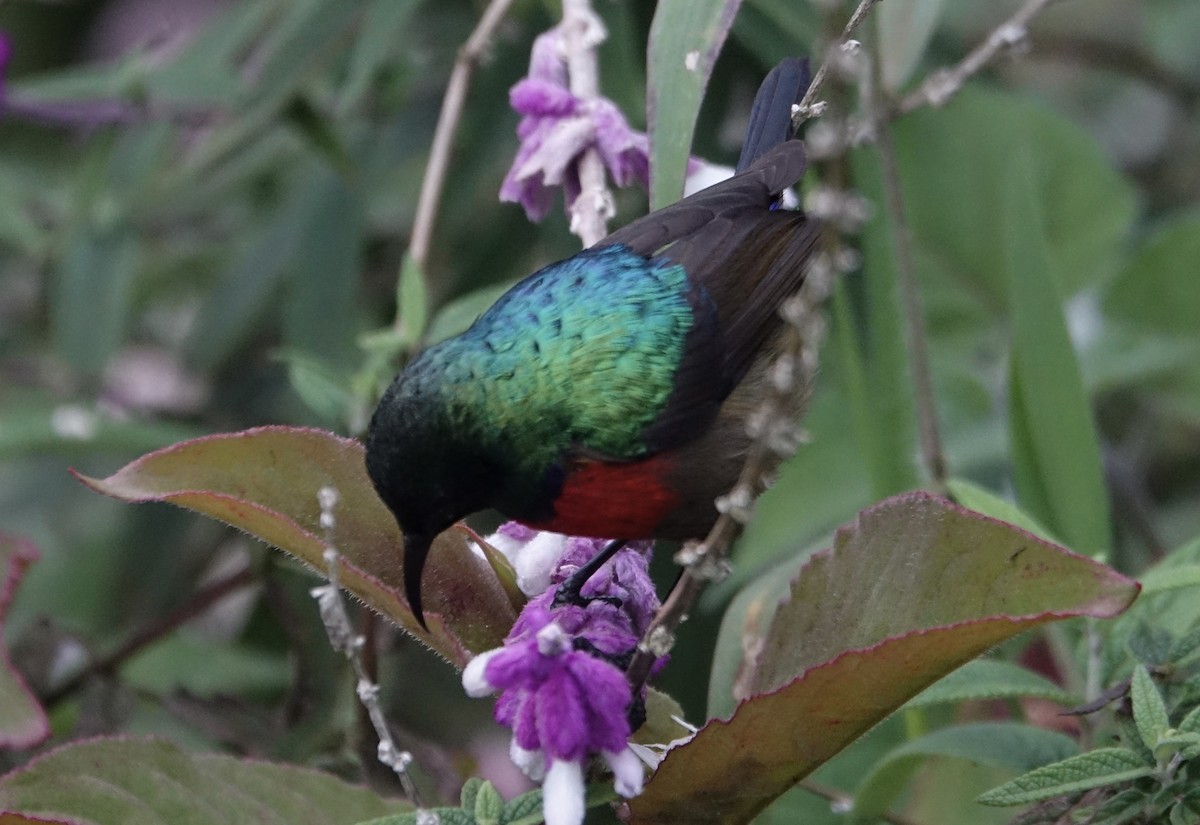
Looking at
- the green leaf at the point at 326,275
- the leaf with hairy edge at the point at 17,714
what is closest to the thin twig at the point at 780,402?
the leaf with hairy edge at the point at 17,714

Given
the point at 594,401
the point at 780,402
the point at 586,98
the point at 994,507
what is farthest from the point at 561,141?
the point at 780,402

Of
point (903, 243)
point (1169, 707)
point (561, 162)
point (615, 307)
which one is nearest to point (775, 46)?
point (903, 243)

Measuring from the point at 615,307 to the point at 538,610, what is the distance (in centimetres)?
35

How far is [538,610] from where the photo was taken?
3.04 feet

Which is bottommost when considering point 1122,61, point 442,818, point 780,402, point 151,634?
point 151,634

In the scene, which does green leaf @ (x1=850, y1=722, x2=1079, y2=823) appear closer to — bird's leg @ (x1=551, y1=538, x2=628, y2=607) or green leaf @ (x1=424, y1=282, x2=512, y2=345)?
bird's leg @ (x1=551, y1=538, x2=628, y2=607)

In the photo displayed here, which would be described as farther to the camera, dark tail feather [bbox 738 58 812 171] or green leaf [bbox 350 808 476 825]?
dark tail feather [bbox 738 58 812 171]

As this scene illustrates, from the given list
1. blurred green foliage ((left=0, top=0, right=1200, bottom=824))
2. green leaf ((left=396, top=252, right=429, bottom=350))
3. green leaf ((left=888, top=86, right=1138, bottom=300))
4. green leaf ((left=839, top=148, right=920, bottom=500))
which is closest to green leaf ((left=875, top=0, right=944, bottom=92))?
blurred green foliage ((left=0, top=0, right=1200, bottom=824))

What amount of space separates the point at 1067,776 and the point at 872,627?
6.2 inches

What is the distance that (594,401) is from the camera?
1.14 m

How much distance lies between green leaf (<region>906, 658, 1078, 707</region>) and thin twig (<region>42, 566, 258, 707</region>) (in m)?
0.99

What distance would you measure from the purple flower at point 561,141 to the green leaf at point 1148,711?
0.67 m

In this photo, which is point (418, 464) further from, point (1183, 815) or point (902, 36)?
point (902, 36)

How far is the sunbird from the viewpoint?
1.08m
